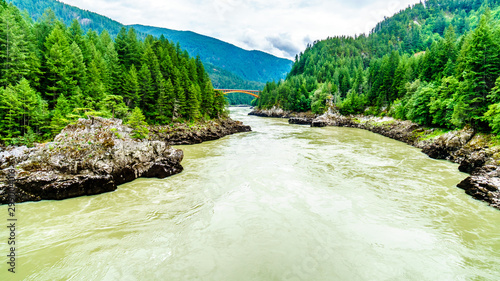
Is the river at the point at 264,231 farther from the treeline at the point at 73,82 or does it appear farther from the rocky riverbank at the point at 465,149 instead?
the treeline at the point at 73,82

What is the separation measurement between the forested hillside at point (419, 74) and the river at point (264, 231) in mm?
16180

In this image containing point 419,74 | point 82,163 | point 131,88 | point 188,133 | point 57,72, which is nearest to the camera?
point 82,163

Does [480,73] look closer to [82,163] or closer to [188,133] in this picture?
[188,133]

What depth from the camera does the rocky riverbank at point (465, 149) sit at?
15.2 m

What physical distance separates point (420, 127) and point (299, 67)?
125555 millimetres

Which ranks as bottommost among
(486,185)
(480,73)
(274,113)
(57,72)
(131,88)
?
(486,185)

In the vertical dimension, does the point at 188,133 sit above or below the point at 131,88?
below

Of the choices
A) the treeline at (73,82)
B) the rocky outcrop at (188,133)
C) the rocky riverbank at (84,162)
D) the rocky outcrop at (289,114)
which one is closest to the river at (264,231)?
the rocky riverbank at (84,162)

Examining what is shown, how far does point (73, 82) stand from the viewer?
2442 cm

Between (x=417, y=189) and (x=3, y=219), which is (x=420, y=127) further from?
(x=3, y=219)

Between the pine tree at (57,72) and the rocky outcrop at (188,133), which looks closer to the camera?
the pine tree at (57,72)

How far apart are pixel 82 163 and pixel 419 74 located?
68.3 m

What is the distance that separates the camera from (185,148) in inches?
1294

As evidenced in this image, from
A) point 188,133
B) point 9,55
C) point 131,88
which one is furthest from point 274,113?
point 9,55
